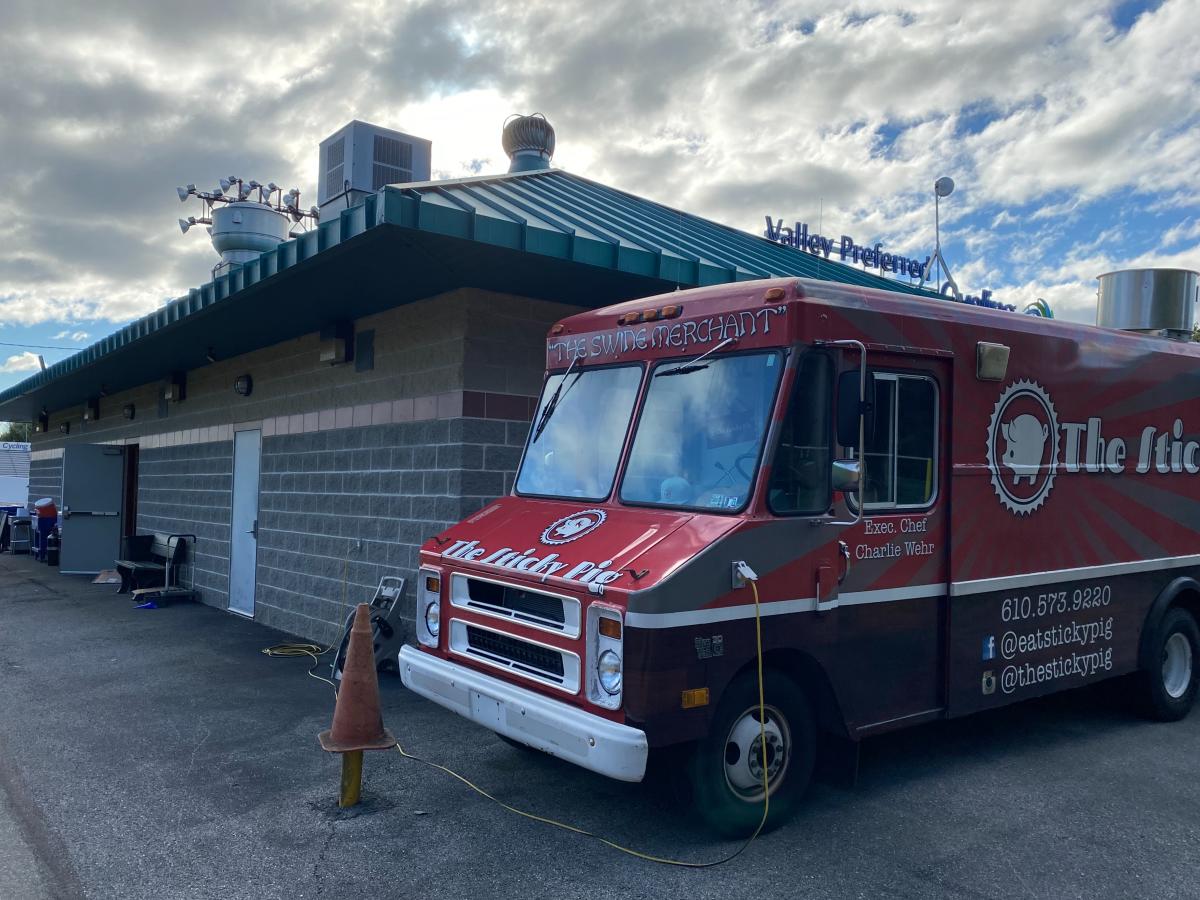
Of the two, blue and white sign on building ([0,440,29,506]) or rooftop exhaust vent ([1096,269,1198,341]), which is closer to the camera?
rooftop exhaust vent ([1096,269,1198,341])

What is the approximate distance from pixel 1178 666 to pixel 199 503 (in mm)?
12444

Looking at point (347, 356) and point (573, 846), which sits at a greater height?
point (347, 356)

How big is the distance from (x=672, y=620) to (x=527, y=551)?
114cm

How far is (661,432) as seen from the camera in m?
5.26

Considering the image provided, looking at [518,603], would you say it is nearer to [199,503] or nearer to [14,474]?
[199,503]

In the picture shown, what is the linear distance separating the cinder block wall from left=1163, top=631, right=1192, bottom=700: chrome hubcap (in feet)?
18.1

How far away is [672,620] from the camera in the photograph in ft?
14.0

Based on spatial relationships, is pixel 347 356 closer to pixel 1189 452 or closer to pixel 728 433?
pixel 728 433

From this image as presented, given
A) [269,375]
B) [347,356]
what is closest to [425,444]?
[347,356]

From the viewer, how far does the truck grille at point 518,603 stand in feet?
15.1

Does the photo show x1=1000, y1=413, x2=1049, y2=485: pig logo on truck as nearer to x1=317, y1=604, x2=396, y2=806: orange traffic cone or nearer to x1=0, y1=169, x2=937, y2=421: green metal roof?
x1=0, y1=169, x2=937, y2=421: green metal roof

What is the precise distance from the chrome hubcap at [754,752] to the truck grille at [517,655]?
862 millimetres

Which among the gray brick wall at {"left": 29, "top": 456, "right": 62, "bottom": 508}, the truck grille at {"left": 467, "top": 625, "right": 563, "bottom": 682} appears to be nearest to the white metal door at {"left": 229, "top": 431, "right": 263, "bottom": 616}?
the truck grille at {"left": 467, "top": 625, "right": 563, "bottom": 682}

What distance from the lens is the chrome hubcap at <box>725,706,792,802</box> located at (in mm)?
4680
